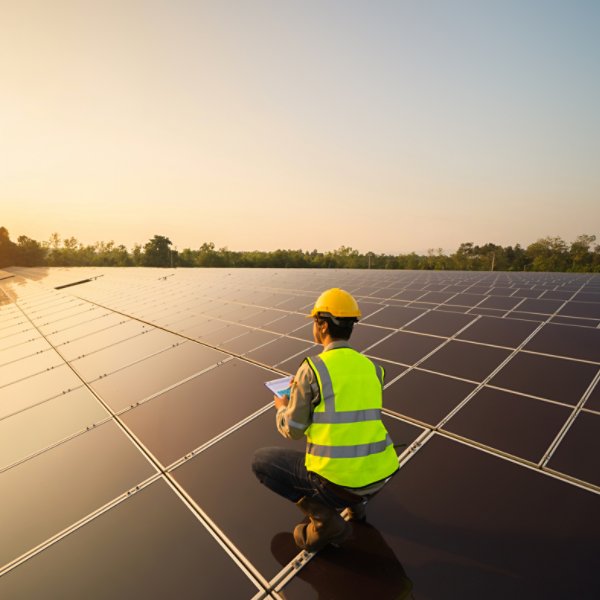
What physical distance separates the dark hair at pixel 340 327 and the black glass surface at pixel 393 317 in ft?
18.3

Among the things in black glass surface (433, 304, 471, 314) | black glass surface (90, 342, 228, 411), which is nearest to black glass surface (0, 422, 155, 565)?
black glass surface (90, 342, 228, 411)

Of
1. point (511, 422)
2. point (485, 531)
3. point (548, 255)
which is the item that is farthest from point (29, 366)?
point (548, 255)

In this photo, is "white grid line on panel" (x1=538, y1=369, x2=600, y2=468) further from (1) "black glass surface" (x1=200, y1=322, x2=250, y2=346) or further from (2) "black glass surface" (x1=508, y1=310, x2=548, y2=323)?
(1) "black glass surface" (x1=200, y1=322, x2=250, y2=346)

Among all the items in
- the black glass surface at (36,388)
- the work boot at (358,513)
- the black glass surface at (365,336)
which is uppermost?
the black glass surface at (365,336)

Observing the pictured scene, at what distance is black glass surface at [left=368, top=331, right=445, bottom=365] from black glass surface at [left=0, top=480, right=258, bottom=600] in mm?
4427

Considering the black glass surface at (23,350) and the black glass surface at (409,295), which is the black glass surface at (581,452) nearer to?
the black glass surface at (409,295)

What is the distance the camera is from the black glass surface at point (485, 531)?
223 centimetres

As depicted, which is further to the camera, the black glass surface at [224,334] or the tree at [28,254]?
the tree at [28,254]

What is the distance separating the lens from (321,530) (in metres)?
2.47

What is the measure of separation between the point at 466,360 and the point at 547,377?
1175 millimetres

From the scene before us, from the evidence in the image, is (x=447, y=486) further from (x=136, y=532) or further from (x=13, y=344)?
(x=13, y=344)

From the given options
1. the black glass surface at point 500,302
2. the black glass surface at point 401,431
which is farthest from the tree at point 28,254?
the black glass surface at point 401,431

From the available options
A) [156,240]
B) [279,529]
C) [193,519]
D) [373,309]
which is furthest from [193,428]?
[156,240]

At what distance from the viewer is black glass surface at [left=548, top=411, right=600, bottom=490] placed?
3.05 m
